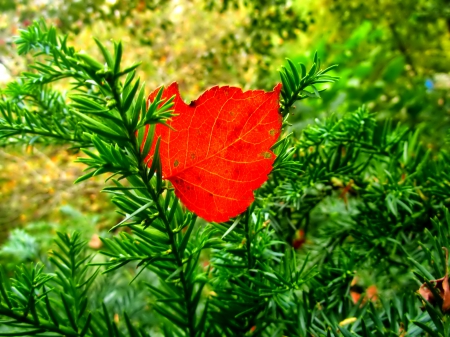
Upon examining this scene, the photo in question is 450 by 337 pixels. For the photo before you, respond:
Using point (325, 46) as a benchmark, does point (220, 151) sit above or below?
below

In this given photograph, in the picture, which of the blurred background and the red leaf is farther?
the blurred background

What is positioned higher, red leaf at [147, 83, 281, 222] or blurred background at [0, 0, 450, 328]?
blurred background at [0, 0, 450, 328]

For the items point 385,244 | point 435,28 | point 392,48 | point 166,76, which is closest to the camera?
point 385,244

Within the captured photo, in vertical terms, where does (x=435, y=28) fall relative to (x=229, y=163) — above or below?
above

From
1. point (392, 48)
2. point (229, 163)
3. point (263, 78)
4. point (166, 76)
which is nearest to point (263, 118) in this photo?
point (229, 163)

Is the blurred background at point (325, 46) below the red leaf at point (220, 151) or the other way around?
the other way around

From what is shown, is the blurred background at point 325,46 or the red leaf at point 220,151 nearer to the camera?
the red leaf at point 220,151

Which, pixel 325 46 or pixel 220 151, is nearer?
pixel 220 151

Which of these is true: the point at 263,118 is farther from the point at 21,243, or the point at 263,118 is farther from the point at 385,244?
the point at 21,243
